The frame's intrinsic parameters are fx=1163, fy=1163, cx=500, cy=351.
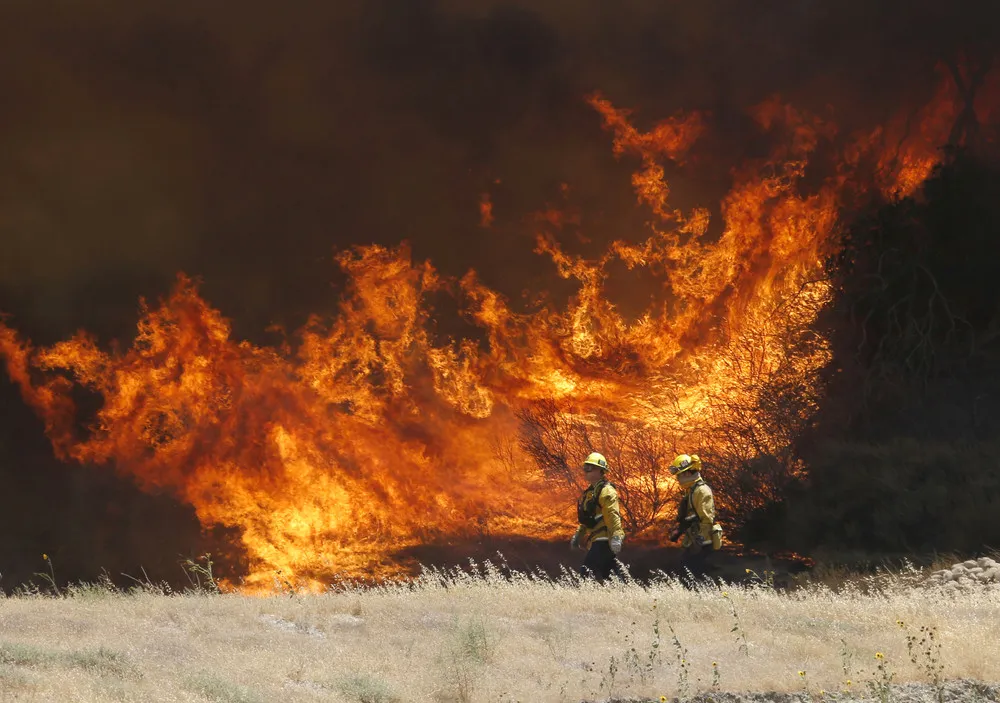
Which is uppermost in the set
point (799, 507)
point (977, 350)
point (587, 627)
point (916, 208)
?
point (916, 208)

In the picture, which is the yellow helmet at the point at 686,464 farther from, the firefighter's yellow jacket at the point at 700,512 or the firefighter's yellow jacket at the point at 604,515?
the firefighter's yellow jacket at the point at 604,515

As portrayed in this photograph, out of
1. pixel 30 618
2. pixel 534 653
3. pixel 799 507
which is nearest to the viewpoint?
pixel 534 653

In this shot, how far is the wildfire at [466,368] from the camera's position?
2017 centimetres

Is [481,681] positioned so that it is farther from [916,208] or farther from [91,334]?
[91,334]

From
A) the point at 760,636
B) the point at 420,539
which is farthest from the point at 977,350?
the point at 760,636

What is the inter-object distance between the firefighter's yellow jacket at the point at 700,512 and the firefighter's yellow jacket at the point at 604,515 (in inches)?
41.7

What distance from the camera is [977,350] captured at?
19562 mm

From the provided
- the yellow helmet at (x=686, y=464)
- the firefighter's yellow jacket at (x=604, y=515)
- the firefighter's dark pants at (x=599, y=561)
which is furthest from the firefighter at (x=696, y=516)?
the firefighter's yellow jacket at (x=604, y=515)

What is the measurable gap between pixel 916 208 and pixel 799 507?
5.80 metres

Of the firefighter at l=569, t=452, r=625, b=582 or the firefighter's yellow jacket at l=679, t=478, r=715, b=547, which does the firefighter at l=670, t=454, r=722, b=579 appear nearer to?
the firefighter's yellow jacket at l=679, t=478, r=715, b=547

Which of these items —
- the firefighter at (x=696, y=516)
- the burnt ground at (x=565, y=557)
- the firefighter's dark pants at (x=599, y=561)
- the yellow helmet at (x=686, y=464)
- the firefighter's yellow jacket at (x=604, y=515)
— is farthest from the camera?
the burnt ground at (x=565, y=557)

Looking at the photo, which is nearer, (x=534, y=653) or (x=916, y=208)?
(x=534, y=653)

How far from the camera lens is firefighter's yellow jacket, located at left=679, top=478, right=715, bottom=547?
12.5 m

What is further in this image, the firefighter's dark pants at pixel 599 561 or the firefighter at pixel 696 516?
the firefighter at pixel 696 516
